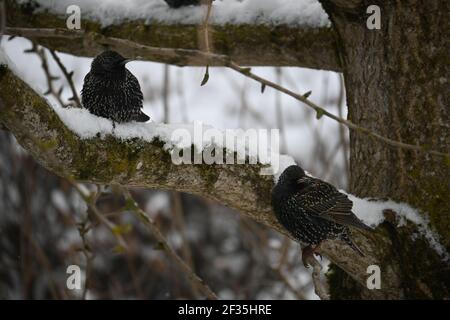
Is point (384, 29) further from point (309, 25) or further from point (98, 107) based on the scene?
point (98, 107)

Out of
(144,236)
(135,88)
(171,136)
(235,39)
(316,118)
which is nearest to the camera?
(316,118)

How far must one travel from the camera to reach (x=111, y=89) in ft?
11.7

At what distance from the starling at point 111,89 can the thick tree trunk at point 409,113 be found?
119cm

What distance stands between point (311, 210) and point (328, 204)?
4.6 inches

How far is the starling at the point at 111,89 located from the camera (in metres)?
3.49

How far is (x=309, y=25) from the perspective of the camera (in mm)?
3918

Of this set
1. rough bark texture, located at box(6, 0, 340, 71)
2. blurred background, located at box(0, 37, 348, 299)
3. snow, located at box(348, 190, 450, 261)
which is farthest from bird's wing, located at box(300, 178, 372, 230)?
blurred background, located at box(0, 37, 348, 299)

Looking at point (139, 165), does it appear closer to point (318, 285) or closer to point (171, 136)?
point (171, 136)

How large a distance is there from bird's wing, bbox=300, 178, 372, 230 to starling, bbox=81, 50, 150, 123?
1.05 meters

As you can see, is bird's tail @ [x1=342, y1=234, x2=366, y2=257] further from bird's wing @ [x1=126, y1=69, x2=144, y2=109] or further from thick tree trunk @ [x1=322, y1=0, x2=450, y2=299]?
bird's wing @ [x1=126, y1=69, x2=144, y2=109]

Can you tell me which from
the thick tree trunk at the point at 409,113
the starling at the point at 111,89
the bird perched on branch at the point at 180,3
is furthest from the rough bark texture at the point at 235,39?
the thick tree trunk at the point at 409,113

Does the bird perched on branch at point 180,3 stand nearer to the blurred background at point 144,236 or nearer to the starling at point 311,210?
the blurred background at point 144,236

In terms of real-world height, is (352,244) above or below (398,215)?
below

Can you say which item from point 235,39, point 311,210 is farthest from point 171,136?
point 235,39
